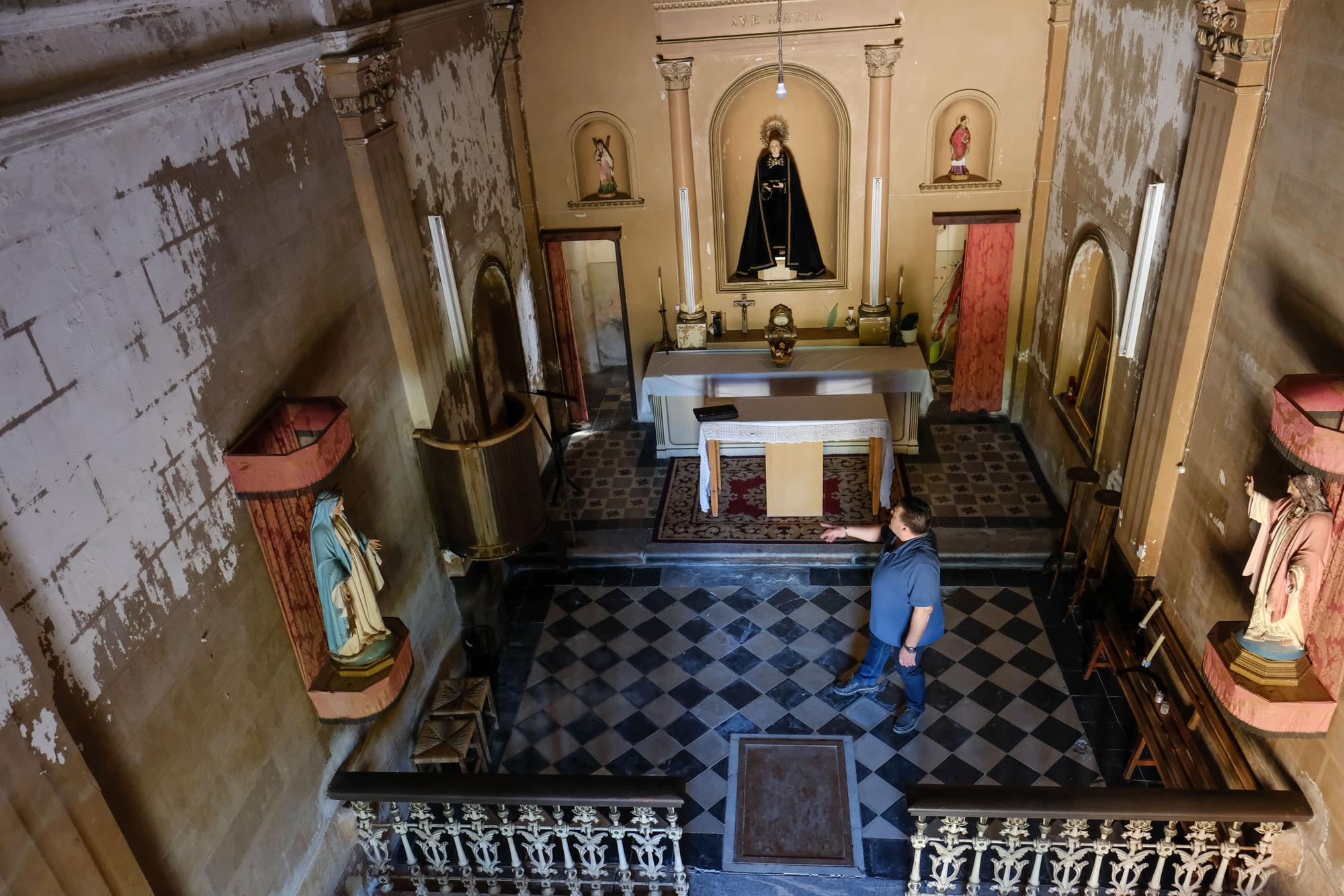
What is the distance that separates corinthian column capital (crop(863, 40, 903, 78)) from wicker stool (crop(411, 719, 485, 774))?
7.28m

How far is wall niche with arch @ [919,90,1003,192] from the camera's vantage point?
371 inches

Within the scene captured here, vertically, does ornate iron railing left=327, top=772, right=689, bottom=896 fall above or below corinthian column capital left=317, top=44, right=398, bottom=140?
below

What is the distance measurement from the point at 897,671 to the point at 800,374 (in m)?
3.69

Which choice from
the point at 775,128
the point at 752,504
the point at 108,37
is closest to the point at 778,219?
the point at 775,128

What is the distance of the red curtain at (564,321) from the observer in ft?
33.6

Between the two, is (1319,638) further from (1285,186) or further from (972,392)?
(972,392)

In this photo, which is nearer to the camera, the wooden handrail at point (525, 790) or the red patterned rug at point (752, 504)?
the wooden handrail at point (525, 790)

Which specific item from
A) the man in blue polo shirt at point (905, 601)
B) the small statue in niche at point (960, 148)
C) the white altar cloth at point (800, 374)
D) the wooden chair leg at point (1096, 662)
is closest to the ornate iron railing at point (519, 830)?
the man in blue polo shirt at point (905, 601)

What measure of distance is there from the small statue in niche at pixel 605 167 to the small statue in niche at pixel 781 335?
228 cm

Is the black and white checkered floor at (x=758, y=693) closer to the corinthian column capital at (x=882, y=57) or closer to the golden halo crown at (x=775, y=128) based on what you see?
the golden halo crown at (x=775, y=128)

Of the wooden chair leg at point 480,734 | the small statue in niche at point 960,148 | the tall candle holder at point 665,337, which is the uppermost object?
the small statue in niche at point 960,148

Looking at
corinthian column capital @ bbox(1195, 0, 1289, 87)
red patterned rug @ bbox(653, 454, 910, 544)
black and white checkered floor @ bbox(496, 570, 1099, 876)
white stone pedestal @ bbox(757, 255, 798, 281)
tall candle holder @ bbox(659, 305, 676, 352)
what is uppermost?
corinthian column capital @ bbox(1195, 0, 1289, 87)

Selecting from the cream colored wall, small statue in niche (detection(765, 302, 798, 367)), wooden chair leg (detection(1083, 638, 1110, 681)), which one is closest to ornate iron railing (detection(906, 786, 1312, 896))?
wooden chair leg (detection(1083, 638, 1110, 681))

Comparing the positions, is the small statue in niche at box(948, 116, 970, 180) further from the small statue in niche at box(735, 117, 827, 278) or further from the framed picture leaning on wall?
the framed picture leaning on wall
